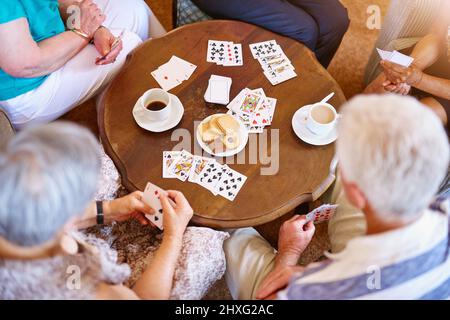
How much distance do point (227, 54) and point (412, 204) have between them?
3.90ft

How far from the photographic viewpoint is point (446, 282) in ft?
4.27

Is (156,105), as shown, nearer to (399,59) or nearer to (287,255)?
(287,255)

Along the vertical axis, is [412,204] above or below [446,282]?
above

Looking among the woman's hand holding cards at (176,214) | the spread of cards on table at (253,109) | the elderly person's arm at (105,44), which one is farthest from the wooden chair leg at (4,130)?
the spread of cards on table at (253,109)

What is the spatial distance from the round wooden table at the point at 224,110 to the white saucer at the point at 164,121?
0.02 m

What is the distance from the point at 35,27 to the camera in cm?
194

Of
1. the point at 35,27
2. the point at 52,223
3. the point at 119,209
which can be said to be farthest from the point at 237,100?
the point at 52,223

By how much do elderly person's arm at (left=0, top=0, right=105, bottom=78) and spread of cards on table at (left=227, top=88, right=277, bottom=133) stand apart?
0.79m

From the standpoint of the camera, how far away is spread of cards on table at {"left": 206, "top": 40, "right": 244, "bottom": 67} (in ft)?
6.50

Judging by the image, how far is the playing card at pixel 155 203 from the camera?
1.64 m

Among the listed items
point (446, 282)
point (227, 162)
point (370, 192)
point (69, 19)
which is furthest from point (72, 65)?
point (446, 282)

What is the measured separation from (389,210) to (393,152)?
6.1 inches

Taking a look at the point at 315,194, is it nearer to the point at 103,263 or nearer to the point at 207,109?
the point at 207,109

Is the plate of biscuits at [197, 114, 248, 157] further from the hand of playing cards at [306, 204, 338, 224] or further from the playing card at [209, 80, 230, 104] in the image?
the hand of playing cards at [306, 204, 338, 224]
